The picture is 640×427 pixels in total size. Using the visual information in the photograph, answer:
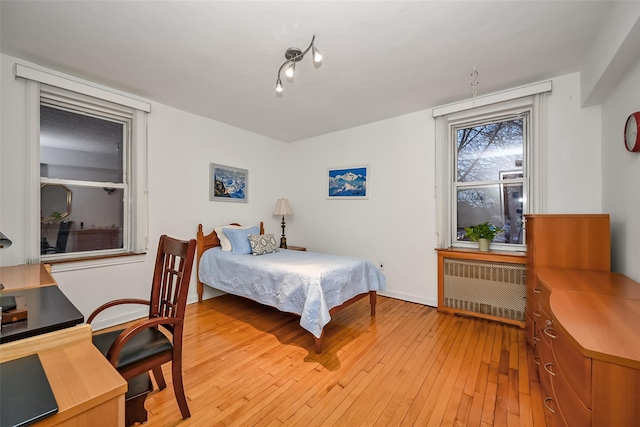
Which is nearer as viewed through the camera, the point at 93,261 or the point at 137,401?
the point at 137,401

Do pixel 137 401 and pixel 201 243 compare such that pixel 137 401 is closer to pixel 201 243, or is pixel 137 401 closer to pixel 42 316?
pixel 42 316

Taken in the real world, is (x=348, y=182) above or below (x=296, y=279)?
above

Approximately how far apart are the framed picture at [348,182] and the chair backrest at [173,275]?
2.87 m

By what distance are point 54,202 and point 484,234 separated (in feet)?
15.3

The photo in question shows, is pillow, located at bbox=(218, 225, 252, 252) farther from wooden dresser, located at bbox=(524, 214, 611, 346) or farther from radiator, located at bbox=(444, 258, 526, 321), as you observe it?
wooden dresser, located at bbox=(524, 214, 611, 346)

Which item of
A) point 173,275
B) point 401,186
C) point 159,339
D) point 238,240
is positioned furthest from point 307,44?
point 238,240

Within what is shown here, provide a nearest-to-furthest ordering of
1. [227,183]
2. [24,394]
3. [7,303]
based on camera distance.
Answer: [24,394] < [7,303] < [227,183]

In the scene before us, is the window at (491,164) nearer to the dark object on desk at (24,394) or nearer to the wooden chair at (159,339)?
the wooden chair at (159,339)

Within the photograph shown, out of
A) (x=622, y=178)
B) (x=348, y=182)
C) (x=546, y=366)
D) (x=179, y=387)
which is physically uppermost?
(x=348, y=182)

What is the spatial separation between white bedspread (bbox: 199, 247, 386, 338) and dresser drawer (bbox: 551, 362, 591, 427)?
1517 mm

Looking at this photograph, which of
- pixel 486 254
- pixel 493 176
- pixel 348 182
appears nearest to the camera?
pixel 486 254

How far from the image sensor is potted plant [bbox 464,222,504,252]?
304 cm

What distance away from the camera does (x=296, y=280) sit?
2521 mm

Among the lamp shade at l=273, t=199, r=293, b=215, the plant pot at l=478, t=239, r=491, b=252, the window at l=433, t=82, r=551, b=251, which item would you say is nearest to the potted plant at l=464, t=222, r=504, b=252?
the plant pot at l=478, t=239, r=491, b=252
